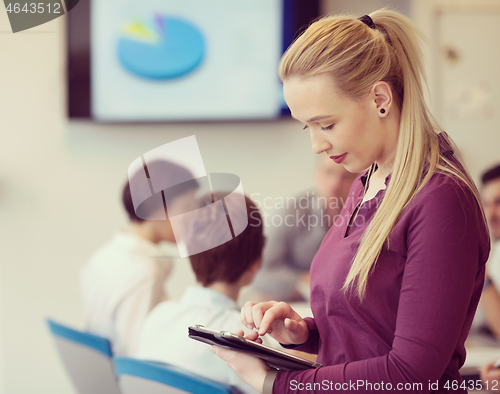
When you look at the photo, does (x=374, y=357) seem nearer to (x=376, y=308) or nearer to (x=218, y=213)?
(x=376, y=308)

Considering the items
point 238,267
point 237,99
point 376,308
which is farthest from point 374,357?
point 237,99

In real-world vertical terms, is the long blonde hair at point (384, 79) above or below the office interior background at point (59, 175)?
above

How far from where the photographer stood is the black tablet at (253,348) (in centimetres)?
62

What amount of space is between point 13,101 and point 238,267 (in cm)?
110

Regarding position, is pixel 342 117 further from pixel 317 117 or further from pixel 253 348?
pixel 253 348

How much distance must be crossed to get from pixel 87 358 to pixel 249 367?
2.39ft

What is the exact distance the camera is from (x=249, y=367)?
2.18ft

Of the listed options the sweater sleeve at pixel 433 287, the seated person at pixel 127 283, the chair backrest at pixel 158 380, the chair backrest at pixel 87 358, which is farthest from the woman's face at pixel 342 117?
the chair backrest at pixel 87 358

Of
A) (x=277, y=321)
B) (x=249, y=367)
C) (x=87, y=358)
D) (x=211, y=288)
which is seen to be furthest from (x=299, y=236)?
(x=249, y=367)

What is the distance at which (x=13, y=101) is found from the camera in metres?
1.73

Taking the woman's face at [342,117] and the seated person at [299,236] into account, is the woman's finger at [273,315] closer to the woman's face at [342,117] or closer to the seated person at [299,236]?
the woman's face at [342,117]

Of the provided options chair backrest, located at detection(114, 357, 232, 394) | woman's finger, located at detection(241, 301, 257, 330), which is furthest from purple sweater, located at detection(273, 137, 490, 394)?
chair backrest, located at detection(114, 357, 232, 394)

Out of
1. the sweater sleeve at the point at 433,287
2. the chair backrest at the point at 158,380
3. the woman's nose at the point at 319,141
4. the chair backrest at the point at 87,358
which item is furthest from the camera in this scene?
the chair backrest at the point at 87,358

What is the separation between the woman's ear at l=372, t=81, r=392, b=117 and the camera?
65 cm
